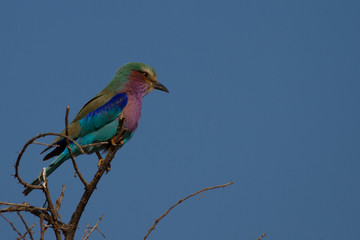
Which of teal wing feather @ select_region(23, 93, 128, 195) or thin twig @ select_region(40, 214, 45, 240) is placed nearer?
thin twig @ select_region(40, 214, 45, 240)

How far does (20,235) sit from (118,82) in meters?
3.62

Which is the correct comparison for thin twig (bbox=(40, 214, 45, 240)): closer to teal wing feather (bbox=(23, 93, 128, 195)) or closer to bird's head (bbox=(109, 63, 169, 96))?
teal wing feather (bbox=(23, 93, 128, 195))

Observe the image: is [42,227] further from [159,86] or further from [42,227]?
[159,86]

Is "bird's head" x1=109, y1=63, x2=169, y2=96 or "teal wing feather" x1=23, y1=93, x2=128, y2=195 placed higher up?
"bird's head" x1=109, y1=63, x2=169, y2=96

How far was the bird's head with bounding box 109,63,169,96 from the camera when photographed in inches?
298

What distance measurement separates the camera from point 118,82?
25.0 feet

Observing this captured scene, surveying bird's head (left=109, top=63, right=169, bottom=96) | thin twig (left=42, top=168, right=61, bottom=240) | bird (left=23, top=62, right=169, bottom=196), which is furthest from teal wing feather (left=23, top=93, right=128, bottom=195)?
thin twig (left=42, top=168, right=61, bottom=240)

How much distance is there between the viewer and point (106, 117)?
22.9 ft

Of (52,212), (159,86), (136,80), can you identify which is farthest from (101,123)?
(52,212)

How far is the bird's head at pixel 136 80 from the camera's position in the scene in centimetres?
756

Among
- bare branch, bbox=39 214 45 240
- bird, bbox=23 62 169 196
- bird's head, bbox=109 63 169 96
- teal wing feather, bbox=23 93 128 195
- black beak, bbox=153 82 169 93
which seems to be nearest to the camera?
bare branch, bbox=39 214 45 240

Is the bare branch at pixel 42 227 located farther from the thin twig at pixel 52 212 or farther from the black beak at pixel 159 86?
the black beak at pixel 159 86

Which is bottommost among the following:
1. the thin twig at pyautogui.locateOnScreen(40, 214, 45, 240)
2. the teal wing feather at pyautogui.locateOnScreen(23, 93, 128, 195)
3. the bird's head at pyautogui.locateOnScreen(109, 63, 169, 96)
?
the thin twig at pyautogui.locateOnScreen(40, 214, 45, 240)

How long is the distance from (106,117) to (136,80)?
40.0 inches
